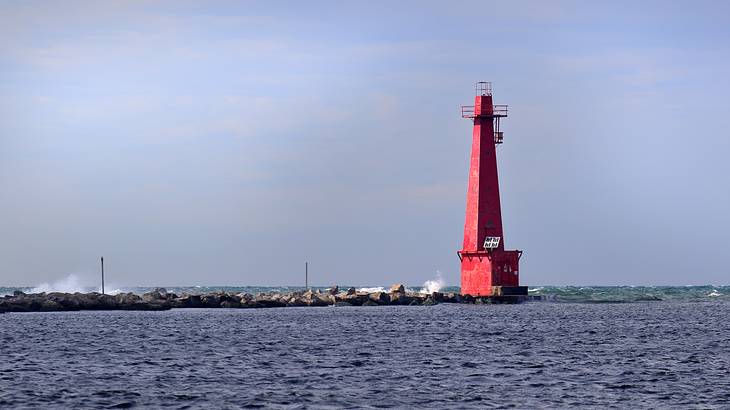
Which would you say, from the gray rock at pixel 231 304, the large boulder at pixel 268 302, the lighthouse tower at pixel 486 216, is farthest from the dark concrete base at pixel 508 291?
the gray rock at pixel 231 304

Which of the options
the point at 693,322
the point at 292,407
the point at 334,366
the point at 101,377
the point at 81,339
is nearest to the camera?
the point at 292,407

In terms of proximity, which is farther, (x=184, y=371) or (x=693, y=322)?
(x=693, y=322)

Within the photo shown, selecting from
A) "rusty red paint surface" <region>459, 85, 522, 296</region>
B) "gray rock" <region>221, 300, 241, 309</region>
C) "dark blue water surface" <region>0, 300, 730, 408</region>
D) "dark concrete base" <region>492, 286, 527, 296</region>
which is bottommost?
"dark blue water surface" <region>0, 300, 730, 408</region>

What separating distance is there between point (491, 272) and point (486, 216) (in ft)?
11.8

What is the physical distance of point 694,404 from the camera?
2850cm

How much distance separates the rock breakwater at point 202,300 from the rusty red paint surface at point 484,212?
2.47 m

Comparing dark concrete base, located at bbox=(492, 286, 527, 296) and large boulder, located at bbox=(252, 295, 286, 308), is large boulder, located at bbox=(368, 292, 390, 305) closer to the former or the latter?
large boulder, located at bbox=(252, 295, 286, 308)

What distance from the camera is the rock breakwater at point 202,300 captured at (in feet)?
261

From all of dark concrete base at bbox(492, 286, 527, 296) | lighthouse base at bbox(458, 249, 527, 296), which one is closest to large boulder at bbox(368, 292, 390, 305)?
lighthouse base at bbox(458, 249, 527, 296)

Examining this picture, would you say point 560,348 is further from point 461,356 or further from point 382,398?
point 382,398

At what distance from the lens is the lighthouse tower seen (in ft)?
252

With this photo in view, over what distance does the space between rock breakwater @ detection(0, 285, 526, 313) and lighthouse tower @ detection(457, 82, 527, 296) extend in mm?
2184

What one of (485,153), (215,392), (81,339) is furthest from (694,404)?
(485,153)

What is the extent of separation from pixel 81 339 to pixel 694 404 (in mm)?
29115
